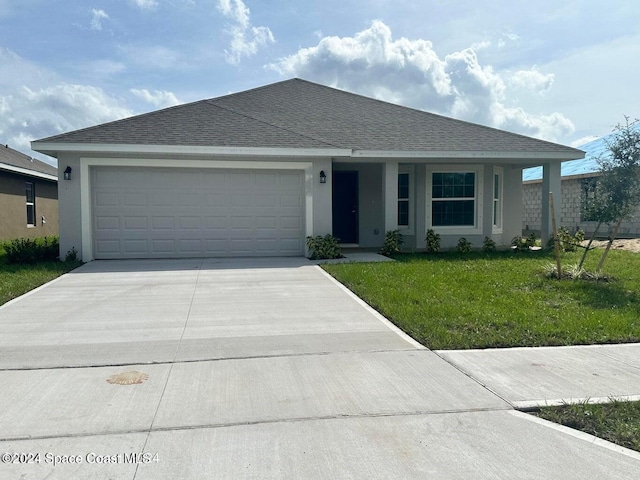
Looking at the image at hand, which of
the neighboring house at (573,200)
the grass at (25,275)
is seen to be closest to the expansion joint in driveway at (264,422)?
the grass at (25,275)

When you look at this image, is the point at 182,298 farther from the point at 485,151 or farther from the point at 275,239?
the point at 485,151

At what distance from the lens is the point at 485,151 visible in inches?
523

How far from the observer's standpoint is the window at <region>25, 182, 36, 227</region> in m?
20.3

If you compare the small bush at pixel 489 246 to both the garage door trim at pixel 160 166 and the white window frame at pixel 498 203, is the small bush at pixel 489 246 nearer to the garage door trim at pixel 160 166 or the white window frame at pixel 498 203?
the white window frame at pixel 498 203

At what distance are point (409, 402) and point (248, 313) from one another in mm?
3542

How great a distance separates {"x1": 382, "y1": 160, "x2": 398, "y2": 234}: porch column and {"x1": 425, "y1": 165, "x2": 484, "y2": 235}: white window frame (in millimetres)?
1803

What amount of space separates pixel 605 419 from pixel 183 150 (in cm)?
1041

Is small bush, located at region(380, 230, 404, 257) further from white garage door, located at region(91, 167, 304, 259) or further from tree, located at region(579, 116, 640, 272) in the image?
tree, located at region(579, 116, 640, 272)

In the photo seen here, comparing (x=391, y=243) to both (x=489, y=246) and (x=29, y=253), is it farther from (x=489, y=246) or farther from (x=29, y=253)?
(x=29, y=253)

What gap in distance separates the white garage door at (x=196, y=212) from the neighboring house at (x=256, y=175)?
3cm

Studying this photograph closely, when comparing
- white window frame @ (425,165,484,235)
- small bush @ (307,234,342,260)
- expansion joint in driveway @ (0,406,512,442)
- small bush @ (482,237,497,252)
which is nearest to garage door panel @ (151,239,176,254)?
small bush @ (307,234,342,260)

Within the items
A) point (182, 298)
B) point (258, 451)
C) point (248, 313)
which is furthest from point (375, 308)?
point (258, 451)

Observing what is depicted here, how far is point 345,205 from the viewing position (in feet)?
53.5

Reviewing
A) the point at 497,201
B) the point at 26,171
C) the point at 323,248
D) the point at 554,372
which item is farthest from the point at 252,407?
the point at 26,171
